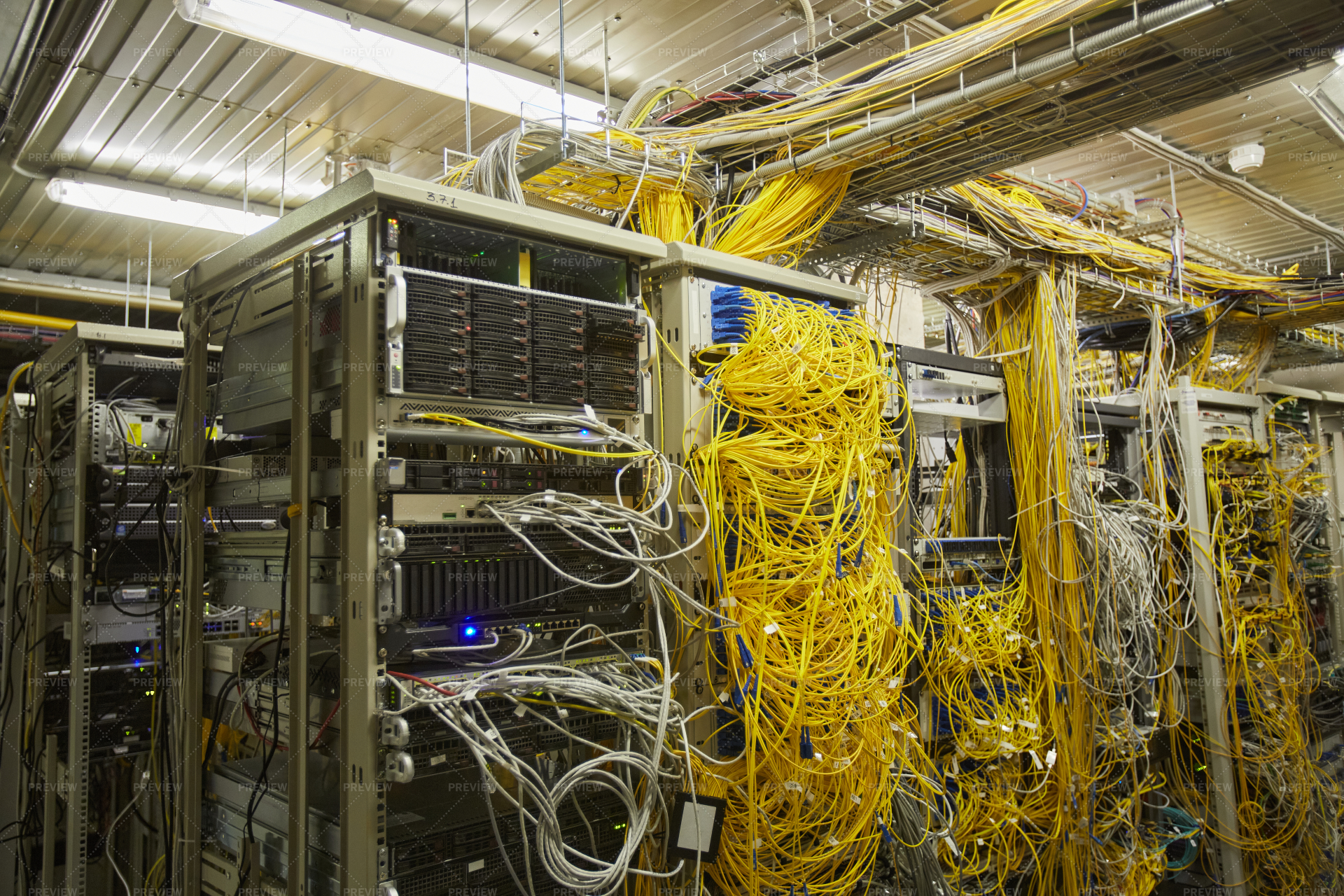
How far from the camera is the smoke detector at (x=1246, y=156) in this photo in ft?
11.8

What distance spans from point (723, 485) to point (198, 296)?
1.52 m

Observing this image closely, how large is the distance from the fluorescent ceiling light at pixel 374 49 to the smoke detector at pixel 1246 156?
2748mm

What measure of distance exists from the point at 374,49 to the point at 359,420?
1545 mm

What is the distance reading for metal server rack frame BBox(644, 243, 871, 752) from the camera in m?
2.07

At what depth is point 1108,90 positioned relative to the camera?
2.10 m

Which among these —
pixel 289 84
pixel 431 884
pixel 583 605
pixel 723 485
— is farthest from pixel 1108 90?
pixel 289 84

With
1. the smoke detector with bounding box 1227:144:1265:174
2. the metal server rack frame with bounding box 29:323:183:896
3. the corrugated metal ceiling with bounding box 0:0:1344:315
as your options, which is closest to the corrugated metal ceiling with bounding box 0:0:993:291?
the corrugated metal ceiling with bounding box 0:0:1344:315

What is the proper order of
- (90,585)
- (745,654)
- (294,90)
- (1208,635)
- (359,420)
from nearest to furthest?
(359,420) → (745,654) → (90,585) → (294,90) → (1208,635)

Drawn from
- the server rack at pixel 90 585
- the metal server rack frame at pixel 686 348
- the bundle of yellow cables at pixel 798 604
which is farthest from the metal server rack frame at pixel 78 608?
the bundle of yellow cables at pixel 798 604

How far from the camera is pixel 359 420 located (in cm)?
161

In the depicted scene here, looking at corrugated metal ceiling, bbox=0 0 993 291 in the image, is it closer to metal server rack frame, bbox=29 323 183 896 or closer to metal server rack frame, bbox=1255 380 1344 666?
metal server rack frame, bbox=29 323 183 896

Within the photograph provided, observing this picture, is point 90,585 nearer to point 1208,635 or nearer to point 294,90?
point 294,90

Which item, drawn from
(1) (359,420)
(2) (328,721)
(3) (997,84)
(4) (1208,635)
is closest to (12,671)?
(2) (328,721)

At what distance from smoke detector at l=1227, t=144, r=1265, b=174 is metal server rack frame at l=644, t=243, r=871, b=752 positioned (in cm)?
274
